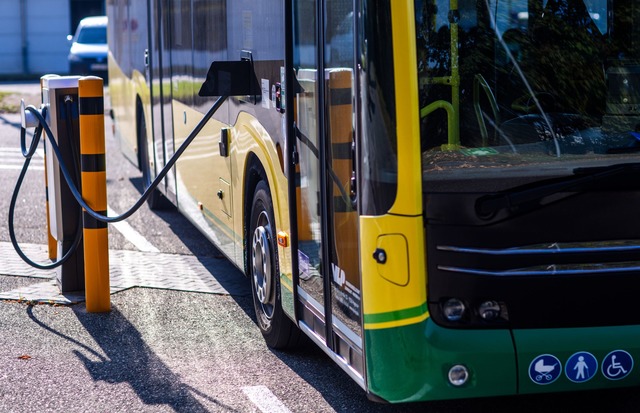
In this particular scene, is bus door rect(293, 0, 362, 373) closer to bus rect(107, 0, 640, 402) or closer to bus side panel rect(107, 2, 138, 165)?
bus rect(107, 0, 640, 402)

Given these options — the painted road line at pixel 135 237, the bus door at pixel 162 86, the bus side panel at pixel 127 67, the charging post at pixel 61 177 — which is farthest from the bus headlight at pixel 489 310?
the bus side panel at pixel 127 67

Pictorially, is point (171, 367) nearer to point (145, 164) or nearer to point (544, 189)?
point (544, 189)

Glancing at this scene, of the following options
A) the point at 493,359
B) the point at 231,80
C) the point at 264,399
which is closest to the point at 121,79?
the point at 231,80

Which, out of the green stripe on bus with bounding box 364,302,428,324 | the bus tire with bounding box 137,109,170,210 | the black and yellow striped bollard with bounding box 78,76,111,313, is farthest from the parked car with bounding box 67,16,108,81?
the green stripe on bus with bounding box 364,302,428,324

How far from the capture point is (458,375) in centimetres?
430

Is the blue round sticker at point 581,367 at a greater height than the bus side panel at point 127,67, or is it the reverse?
the bus side panel at point 127,67

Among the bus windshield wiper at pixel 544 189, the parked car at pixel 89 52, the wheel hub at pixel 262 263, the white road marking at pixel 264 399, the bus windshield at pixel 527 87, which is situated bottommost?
the white road marking at pixel 264 399

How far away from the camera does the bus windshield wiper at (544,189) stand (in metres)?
4.23

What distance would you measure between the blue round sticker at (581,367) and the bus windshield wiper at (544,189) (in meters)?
0.65

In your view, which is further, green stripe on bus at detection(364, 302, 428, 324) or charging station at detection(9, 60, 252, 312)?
charging station at detection(9, 60, 252, 312)

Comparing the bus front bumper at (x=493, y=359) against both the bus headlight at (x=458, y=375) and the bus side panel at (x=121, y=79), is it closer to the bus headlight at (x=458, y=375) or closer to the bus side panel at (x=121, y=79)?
the bus headlight at (x=458, y=375)

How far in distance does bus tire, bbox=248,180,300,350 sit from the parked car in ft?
73.8

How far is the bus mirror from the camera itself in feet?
19.0

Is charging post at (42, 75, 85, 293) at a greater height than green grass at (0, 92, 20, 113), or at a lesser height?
lesser
